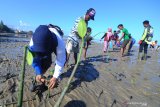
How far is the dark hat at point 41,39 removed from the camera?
3256 mm

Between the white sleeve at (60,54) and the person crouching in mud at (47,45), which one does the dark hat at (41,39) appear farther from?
the white sleeve at (60,54)

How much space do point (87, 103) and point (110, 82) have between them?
2046 mm

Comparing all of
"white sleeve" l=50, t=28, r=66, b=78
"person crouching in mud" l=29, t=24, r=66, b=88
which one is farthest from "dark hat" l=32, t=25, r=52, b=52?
"white sleeve" l=50, t=28, r=66, b=78

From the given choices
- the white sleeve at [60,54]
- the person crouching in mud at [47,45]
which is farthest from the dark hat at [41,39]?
the white sleeve at [60,54]

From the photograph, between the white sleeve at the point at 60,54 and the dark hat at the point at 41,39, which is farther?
the white sleeve at the point at 60,54

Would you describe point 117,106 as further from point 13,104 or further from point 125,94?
point 13,104

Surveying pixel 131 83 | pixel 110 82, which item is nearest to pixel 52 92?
pixel 110 82

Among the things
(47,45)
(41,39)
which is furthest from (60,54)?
(41,39)

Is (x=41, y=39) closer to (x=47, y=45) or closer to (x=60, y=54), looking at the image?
(x=47, y=45)

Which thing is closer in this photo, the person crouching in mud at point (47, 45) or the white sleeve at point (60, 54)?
the person crouching in mud at point (47, 45)

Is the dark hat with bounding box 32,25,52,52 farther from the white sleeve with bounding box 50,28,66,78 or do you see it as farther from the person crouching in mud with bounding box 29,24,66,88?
the white sleeve with bounding box 50,28,66,78

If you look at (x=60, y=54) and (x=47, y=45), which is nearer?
(x=47, y=45)

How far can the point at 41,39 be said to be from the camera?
326 cm

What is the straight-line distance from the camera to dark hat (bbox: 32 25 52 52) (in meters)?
3.26
